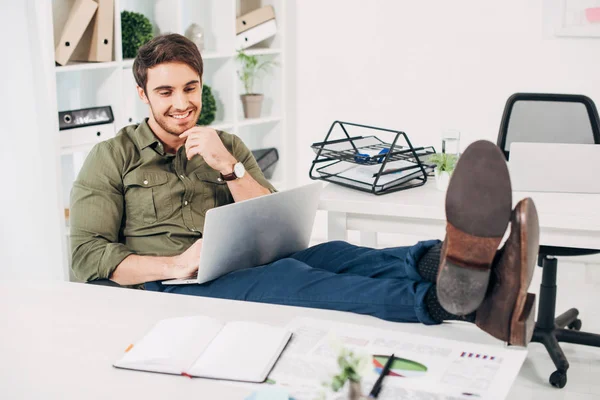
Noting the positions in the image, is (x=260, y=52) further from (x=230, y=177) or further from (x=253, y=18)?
(x=230, y=177)

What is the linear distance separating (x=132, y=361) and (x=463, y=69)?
10.7 ft

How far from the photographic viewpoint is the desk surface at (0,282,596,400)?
54.4 inches

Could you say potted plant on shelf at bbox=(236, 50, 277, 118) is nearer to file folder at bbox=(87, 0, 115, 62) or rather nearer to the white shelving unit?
the white shelving unit

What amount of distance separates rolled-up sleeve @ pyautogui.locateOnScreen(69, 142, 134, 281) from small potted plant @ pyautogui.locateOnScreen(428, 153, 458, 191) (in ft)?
3.18

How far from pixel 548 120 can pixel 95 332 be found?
220 cm

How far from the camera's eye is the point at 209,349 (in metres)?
1.49

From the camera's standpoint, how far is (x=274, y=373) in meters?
1.43

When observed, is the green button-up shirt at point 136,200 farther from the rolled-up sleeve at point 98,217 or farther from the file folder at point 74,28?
the file folder at point 74,28

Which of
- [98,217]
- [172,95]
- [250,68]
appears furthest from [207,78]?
[98,217]

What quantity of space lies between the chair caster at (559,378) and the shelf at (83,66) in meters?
2.15

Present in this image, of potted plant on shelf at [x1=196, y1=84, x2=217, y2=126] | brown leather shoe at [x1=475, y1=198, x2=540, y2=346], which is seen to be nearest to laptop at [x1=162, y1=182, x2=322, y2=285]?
brown leather shoe at [x1=475, y1=198, x2=540, y2=346]

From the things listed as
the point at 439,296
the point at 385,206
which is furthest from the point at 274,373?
the point at 385,206

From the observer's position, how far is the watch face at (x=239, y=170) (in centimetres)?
247

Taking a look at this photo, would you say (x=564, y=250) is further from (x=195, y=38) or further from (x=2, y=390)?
(x=195, y=38)
